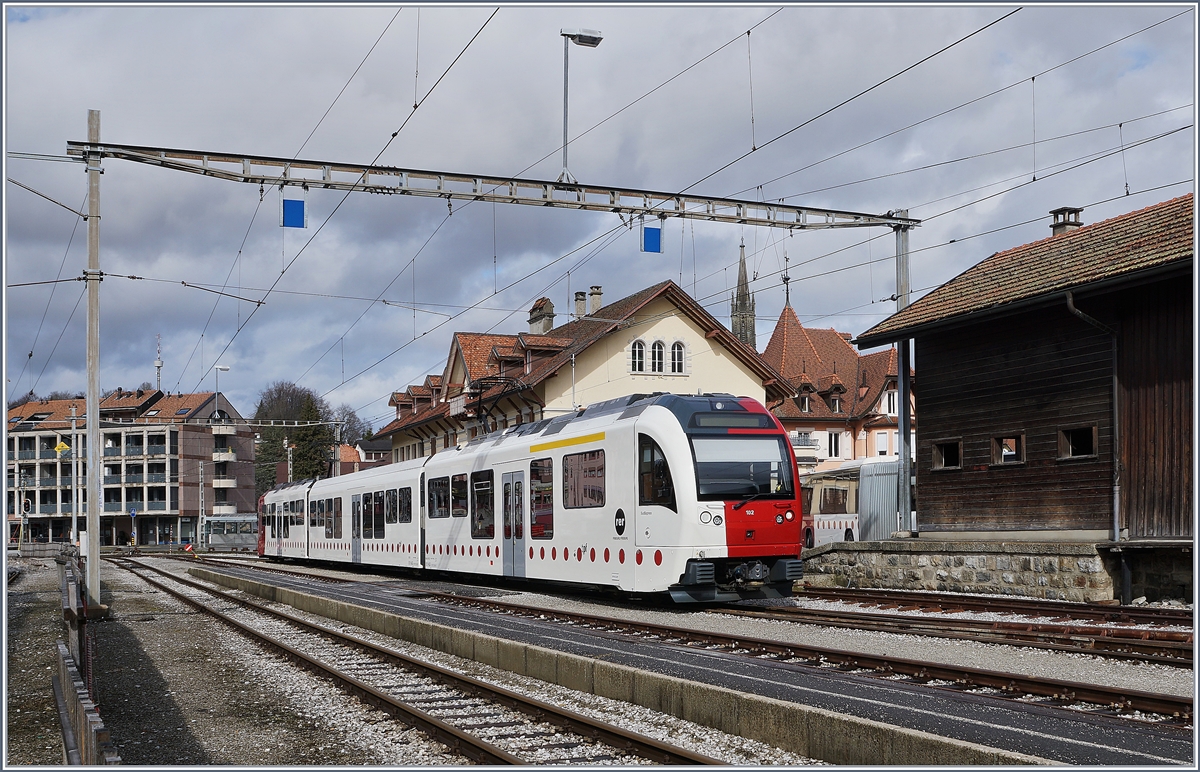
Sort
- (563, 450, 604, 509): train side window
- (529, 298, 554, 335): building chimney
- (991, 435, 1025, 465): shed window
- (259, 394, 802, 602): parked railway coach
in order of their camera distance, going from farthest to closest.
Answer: (529, 298, 554, 335): building chimney < (991, 435, 1025, 465): shed window < (563, 450, 604, 509): train side window < (259, 394, 802, 602): parked railway coach

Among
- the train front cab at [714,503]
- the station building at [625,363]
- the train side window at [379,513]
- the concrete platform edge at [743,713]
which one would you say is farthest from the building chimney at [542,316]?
the concrete platform edge at [743,713]

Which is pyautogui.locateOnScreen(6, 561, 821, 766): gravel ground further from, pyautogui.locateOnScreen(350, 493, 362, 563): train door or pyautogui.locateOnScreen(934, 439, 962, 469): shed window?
pyautogui.locateOnScreen(350, 493, 362, 563): train door

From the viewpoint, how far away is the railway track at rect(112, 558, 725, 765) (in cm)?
777

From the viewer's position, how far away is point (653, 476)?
1692cm

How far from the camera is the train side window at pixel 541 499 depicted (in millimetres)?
20000

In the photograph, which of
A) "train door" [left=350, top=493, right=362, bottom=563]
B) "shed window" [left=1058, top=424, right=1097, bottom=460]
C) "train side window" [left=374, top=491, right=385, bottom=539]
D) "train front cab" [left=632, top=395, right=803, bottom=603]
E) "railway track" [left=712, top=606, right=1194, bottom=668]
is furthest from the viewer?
Result: "train door" [left=350, top=493, right=362, bottom=563]

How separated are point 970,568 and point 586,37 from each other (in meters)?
11.4

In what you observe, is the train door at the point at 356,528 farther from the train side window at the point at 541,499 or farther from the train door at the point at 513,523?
the train side window at the point at 541,499

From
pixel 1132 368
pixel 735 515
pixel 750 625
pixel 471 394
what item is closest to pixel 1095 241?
pixel 1132 368

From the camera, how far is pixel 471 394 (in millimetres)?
45188

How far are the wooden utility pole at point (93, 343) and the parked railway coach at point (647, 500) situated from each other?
7.31m

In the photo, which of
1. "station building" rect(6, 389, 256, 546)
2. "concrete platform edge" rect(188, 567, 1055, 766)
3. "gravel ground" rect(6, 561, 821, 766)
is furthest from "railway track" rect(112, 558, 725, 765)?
"station building" rect(6, 389, 256, 546)

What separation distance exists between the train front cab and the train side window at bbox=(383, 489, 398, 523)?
14.1 metres

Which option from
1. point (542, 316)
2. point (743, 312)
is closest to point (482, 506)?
point (542, 316)
